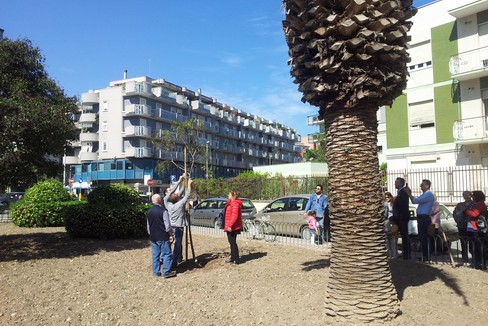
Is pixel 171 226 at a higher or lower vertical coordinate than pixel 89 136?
lower

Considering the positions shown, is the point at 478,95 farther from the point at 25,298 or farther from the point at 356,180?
the point at 25,298

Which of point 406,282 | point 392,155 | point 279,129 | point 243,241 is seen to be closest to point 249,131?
point 279,129

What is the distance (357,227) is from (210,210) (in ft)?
50.2

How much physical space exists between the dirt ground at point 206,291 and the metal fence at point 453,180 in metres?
11.4

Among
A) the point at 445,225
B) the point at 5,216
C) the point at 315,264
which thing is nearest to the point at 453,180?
the point at 445,225

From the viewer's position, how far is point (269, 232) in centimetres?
1339

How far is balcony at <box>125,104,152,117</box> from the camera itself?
5906cm

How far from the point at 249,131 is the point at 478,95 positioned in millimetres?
68994

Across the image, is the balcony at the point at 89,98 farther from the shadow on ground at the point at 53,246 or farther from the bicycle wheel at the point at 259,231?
the bicycle wheel at the point at 259,231

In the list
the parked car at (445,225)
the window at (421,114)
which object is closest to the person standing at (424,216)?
the parked car at (445,225)

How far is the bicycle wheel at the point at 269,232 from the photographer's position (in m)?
12.9

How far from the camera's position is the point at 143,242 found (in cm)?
1236

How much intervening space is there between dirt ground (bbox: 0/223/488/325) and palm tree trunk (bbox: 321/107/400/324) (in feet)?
0.97

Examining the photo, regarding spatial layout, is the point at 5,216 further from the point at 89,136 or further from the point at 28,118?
the point at 89,136
